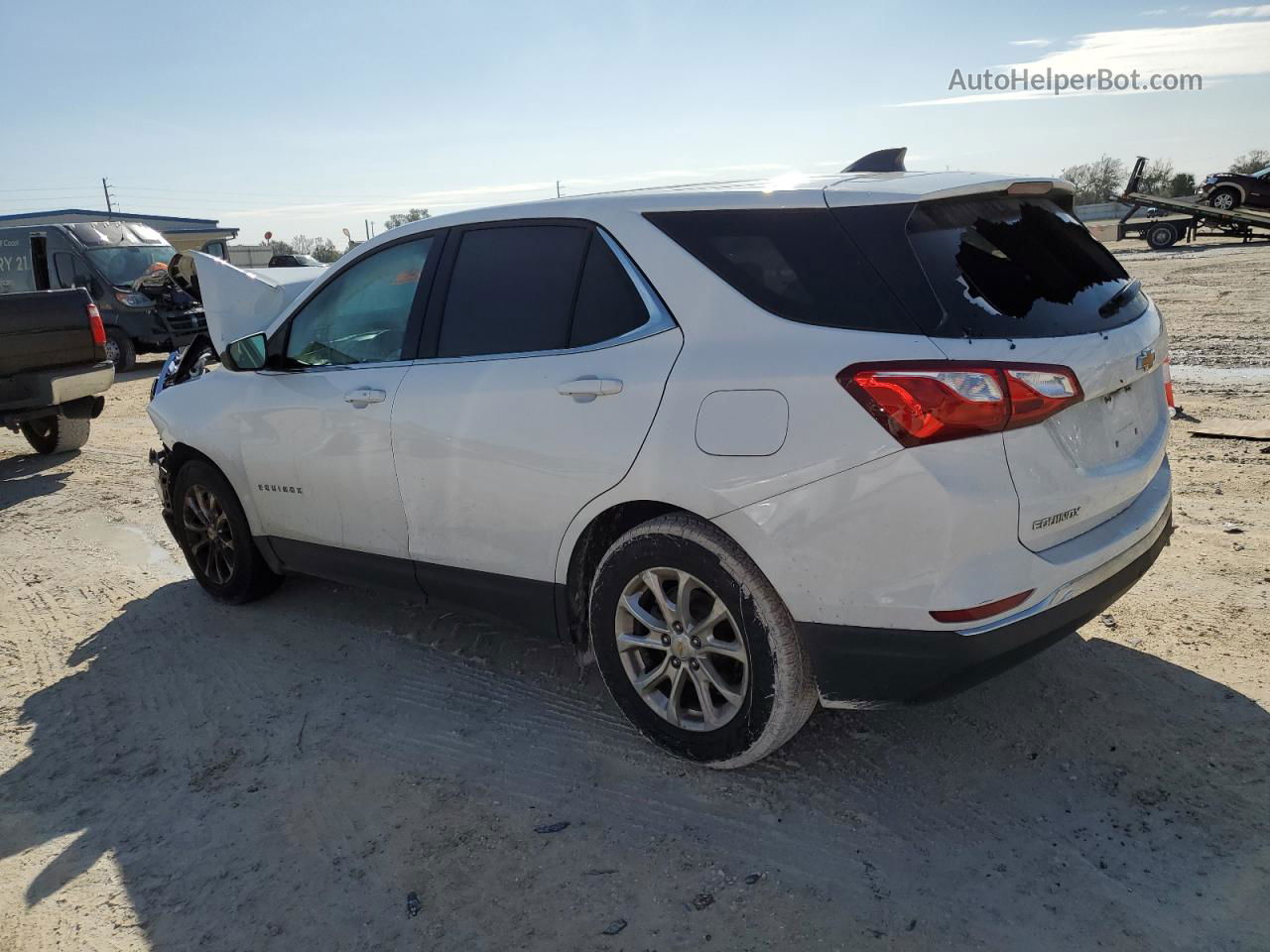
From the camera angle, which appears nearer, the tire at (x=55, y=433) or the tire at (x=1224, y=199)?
the tire at (x=55, y=433)

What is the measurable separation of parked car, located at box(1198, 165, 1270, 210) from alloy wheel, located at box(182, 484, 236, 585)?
91.1ft

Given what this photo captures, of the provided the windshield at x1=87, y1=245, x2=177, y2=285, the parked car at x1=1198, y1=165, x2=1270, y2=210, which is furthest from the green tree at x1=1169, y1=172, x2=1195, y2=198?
the windshield at x1=87, y1=245, x2=177, y2=285

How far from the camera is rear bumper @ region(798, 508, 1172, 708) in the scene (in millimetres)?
2666

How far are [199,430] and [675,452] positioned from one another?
9.69 feet

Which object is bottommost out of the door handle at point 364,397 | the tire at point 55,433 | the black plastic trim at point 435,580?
the tire at point 55,433

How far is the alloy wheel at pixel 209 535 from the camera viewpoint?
16.3 ft

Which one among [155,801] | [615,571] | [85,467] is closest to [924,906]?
[615,571]

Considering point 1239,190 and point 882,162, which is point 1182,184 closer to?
point 1239,190

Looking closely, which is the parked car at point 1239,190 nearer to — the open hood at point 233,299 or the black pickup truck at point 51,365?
the black pickup truck at point 51,365

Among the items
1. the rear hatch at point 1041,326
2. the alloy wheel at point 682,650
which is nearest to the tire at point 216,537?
the alloy wheel at point 682,650

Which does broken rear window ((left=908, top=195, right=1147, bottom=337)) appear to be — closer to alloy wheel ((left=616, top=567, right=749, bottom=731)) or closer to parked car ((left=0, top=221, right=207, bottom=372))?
alloy wheel ((left=616, top=567, right=749, bottom=731))

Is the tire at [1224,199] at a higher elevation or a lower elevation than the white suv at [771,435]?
higher

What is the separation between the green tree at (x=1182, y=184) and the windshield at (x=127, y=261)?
42.9 metres

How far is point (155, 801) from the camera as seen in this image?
336cm
